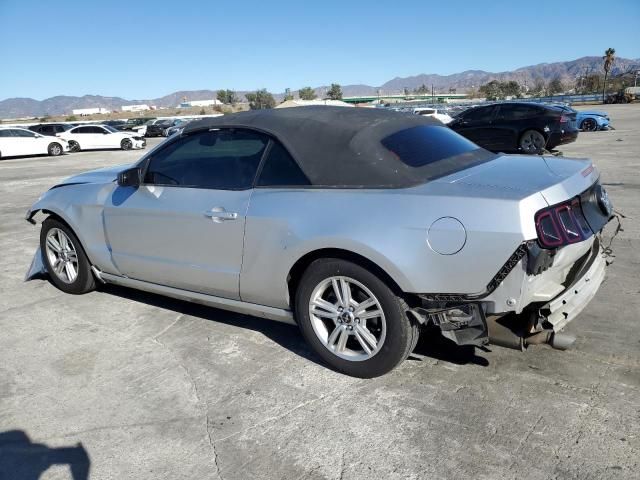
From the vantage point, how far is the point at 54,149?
25250 mm

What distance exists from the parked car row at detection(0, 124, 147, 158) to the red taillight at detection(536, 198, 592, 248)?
85.9ft

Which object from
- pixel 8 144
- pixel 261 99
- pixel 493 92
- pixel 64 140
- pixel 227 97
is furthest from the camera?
pixel 227 97

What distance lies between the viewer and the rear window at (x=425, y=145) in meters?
3.41

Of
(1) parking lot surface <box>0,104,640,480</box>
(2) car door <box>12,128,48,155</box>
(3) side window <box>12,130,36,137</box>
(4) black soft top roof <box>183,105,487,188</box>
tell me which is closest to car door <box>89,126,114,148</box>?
(2) car door <box>12,128,48,155</box>

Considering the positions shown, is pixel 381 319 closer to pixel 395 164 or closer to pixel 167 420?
pixel 395 164

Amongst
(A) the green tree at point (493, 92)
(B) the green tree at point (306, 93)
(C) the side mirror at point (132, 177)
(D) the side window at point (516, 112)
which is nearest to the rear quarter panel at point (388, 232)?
(C) the side mirror at point (132, 177)

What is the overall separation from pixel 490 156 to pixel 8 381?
361cm

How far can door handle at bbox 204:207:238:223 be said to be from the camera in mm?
3615

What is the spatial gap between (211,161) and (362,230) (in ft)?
4.73

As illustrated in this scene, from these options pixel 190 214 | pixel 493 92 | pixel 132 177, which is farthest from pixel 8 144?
pixel 493 92

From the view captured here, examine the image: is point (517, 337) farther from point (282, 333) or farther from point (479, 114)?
point (479, 114)

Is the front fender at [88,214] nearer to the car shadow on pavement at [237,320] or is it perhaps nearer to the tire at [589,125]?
the car shadow on pavement at [237,320]

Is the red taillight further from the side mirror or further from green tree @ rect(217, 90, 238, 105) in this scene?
green tree @ rect(217, 90, 238, 105)

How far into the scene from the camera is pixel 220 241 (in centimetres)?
371
